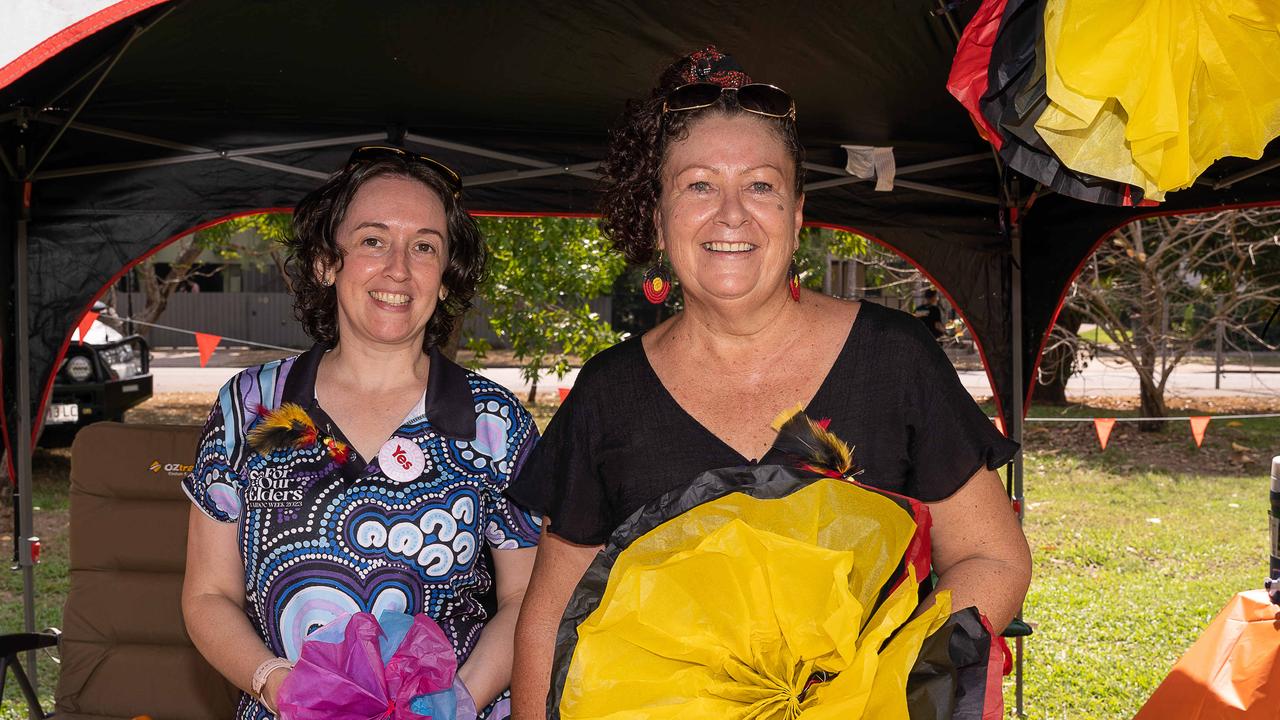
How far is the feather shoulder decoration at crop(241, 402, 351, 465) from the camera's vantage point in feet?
5.90

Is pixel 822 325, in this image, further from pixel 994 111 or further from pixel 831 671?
pixel 831 671

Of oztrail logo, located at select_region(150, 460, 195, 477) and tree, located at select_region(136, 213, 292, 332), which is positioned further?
tree, located at select_region(136, 213, 292, 332)

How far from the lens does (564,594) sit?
1535mm

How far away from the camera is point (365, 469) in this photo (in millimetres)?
1786

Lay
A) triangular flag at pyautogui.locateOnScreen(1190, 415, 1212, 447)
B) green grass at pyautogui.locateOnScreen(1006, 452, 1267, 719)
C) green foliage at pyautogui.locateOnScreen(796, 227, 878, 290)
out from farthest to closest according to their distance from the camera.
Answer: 1. green foliage at pyautogui.locateOnScreen(796, 227, 878, 290)
2. triangular flag at pyautogui.locateOnScreen(1190, 415, 1212, 447)
3. green grass at pyautogui.locateOnScreen(1006, 452, 1267, 719)

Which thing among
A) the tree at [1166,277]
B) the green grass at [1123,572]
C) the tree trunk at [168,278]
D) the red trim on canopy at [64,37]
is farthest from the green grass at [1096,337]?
the red trim on canopy at [64,37]

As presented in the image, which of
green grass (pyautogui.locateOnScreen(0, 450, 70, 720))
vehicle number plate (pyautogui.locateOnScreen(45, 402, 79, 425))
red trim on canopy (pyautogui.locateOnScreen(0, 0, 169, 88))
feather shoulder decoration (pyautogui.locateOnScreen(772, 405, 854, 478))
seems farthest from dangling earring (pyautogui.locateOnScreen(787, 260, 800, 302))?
vehicle number plate (pyautogui.locateOnScreen(45, 402, 79, 425))

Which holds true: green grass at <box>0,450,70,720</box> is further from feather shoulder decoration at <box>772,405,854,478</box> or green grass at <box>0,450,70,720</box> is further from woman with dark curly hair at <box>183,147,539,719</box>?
feather shoulder decoration at <box>772,405,854,478</box>

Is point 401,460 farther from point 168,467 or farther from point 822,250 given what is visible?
point 822,250

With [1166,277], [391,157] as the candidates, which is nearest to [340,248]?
[391,157]

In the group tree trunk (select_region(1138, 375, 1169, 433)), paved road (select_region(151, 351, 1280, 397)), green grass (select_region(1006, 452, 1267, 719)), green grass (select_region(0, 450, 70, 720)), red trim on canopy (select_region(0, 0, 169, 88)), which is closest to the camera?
red trim on canopy (select_region(0, 0, 169, 88))

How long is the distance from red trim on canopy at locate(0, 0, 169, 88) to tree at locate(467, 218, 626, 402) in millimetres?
4891

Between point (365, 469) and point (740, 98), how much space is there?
0.87 meters

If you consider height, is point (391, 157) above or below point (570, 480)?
above
